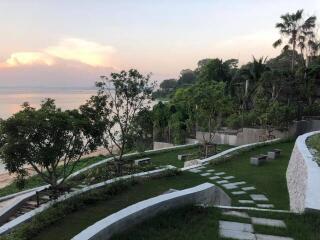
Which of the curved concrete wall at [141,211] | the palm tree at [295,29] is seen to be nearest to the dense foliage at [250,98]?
the palm tree at [295,29]

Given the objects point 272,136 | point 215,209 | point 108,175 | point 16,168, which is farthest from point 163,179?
point 272,136

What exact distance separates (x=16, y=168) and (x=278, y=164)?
1077 cm

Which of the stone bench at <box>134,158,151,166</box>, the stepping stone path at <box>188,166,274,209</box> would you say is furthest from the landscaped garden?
A: the stone bench at <box>134,158,151,166</box>

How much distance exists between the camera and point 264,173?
14578mm

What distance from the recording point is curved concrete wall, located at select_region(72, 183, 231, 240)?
5.88 m

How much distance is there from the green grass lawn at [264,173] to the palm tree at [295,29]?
25.7 meters

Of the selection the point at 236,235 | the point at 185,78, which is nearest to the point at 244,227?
the point at 236,235

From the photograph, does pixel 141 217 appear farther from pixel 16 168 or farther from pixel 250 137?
pixel 250 137

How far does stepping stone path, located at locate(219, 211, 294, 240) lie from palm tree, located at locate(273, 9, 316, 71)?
36518 mm

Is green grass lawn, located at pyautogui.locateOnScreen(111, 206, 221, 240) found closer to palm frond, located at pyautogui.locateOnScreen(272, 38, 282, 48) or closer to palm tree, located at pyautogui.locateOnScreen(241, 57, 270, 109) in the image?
palm tree, located at pyautogui.locateOnScreen(241, 57, 270, 109)

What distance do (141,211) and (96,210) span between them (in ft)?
6.85

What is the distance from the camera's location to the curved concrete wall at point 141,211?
5875 millimetres

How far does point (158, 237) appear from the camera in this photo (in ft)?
19.7

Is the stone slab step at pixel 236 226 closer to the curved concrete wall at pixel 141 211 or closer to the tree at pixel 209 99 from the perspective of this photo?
the curved concrete wall at pixel 141 211
